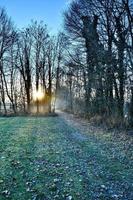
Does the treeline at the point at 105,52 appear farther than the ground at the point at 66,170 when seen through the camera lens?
Yes

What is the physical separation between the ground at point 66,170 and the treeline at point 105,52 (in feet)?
25.4

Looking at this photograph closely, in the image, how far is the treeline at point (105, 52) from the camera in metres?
23.2

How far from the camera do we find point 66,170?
1091cm

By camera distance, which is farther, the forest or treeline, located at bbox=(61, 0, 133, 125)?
treeline, located at bbox=(61, 0, 133, 125)

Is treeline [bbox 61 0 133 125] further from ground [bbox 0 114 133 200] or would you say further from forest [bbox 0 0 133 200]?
ground [bbox 0 114 133 200]

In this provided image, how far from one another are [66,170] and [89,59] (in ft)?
72.9

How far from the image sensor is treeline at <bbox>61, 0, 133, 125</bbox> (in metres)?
23.2

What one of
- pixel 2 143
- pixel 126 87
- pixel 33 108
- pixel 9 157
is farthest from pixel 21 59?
pixel 9 157

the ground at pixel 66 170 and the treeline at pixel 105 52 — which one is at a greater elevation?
the treeline at pixel 105 52

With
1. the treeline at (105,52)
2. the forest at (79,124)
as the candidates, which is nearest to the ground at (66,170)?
the forest at (79,124)

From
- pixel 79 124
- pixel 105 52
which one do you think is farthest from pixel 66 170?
pixel 79 124

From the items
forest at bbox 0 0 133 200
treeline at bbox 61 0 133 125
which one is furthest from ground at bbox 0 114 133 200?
treeline at bbox 61 0 133 125

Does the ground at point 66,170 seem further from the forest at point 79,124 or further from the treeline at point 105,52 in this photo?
the treeline at point 105,52

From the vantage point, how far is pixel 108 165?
11.6 meters
